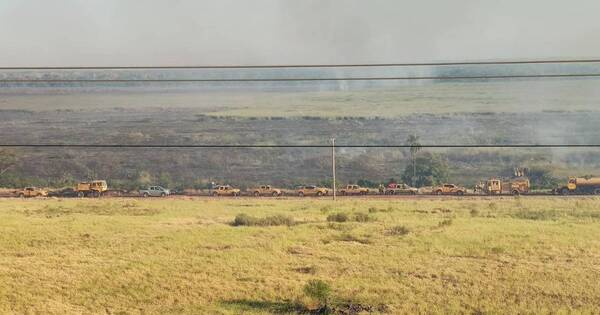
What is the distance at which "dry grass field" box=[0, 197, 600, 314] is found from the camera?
2919 centimetres

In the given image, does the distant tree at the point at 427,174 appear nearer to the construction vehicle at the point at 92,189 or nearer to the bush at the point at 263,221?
the construction vehicle at the point at 92,189

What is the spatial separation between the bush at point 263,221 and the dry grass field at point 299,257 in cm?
15

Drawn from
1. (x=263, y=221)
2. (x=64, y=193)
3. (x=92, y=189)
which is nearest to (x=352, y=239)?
(x=263, y=221)

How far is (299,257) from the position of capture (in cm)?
3956

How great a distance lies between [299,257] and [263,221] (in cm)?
1057

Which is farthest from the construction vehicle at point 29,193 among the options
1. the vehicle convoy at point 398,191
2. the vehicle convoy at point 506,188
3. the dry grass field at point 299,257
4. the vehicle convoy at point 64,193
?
the vehicle convoy at point 506,188

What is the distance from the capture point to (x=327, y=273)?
3488 cm

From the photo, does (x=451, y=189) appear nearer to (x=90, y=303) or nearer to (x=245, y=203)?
(x=245, y=203)

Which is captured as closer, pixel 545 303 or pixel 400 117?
pixel 545 303

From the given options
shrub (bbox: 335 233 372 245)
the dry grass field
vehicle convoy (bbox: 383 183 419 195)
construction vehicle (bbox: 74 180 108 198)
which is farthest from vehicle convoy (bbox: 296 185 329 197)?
shrub (bbox: 335 233 372 245)

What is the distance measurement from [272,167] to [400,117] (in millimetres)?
56148

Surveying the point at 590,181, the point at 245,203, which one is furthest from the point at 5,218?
the point at 590,181

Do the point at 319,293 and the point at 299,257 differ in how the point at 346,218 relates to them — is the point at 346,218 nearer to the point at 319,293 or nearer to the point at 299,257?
A: the point at 299,257

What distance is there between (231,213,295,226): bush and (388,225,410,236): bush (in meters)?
7.67
